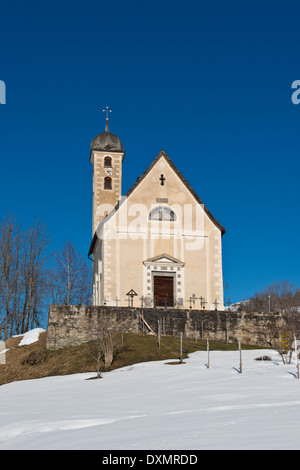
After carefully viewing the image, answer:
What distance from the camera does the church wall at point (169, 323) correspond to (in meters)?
30.7

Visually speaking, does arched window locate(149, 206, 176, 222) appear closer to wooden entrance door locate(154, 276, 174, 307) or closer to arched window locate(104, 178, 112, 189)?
wooden entrance door locate(154, 276, 174, 307)

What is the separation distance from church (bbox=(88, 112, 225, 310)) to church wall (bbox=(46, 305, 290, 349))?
12.0 feet

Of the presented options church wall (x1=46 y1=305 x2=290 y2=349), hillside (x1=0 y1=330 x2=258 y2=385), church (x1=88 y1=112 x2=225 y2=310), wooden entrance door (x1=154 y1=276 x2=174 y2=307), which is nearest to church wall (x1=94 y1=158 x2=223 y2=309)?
church (x1=88 y1=112 x2=225 y2=310)

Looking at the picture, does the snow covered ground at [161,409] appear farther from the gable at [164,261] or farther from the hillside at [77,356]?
the gable at [164,261]

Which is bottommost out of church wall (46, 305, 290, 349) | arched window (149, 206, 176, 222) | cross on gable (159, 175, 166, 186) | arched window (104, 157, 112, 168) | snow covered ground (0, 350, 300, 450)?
snow covered ground (0, 350, 300, 450)

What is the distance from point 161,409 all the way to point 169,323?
1802 centimetres

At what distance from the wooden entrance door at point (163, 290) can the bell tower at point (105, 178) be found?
10.8 meters

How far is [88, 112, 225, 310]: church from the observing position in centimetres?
3619

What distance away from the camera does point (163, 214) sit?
37.8m

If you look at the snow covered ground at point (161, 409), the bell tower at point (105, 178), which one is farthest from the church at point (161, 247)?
the snow covered ground at point (161, 409)

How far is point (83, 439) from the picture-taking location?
10.5m

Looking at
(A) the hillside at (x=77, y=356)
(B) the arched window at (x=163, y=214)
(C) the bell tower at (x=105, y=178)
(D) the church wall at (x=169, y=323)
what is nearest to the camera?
(A) the hillside at (x=77, y=356)
